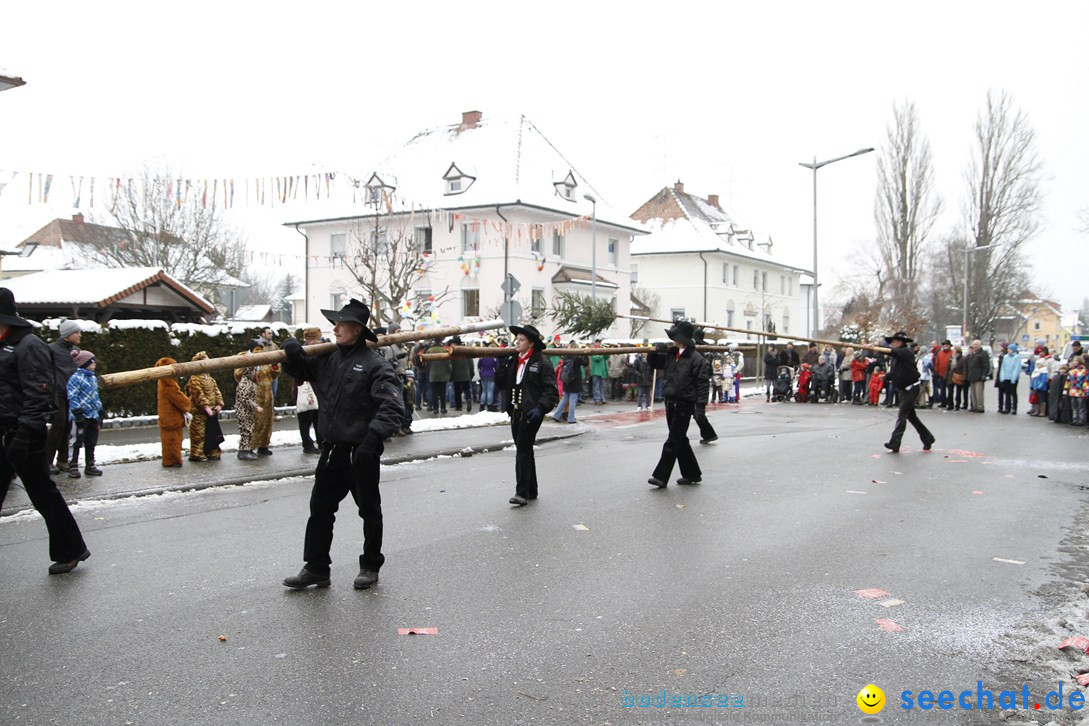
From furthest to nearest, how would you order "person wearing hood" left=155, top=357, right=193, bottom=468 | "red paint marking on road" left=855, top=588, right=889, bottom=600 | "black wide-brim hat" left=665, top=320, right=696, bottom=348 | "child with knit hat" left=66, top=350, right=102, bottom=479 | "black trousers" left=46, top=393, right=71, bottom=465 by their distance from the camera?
"person wearing hood" left=155, top=357, right=193, bottom=468
"child with knit hat" left=66, top=350, right=102, bottom=479
"black wide-brim hat" left=665, top=320, right=696, bottom=348
"black trousers" left=46, top=393, right=71, bottom=465
"red paint marking on road" left=855, top=588, right=889, bottom=600

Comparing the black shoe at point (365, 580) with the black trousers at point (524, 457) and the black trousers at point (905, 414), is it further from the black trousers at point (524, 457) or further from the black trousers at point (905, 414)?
the black trousers at point (905, 414)

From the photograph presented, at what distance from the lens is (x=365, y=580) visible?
598 cm

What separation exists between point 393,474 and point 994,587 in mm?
7383

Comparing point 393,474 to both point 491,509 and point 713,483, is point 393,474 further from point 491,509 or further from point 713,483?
point 713,483

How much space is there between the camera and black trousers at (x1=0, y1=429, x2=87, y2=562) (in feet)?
20.3

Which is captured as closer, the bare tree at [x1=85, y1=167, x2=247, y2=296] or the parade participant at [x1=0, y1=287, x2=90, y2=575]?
the parade participant at [x1=0, y1=287, x2=90, y2=575]

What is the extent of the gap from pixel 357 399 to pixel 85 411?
6579 mm

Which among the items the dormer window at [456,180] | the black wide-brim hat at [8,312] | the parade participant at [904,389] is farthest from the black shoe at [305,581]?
the dormer window at [456,180]

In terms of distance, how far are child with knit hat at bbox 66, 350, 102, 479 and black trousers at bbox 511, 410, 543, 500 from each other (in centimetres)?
527

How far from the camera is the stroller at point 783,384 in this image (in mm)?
26797

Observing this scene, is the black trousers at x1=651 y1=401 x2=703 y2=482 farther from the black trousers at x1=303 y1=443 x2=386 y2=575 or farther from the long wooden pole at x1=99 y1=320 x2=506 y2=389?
the black trousers at x1=303 y1=443 x2=386 y2=575

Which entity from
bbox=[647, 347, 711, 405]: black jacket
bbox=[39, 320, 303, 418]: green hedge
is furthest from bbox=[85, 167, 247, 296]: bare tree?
bbox=[647, 347, 711, 405]: black jacket

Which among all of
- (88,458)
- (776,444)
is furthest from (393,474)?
(776,444)

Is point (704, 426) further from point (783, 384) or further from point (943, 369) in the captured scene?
point (783, 384)
